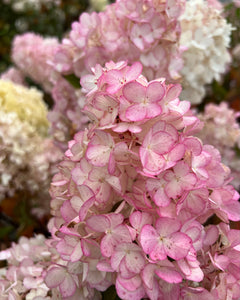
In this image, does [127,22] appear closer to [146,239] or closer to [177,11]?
[177,11]

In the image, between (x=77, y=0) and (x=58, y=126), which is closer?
(x=58, y=126)

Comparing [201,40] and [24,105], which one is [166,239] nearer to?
[201,40]

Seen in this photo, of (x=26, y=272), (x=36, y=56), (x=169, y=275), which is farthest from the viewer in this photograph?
(x=36, y=56)

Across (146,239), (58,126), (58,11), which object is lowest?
(58,11)

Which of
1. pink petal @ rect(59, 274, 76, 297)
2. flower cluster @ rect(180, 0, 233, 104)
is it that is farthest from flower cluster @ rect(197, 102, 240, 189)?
pink petal @ rect(59, 274, 76, 297)

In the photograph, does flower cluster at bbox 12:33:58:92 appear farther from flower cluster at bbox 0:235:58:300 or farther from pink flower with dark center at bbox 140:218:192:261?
pink flower with dark center at bbox 140:218:192:261

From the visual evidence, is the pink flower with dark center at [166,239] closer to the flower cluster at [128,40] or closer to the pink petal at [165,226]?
the pink petal at [165,226]

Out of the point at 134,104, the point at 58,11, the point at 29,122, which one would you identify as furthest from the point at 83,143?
the point at 58,11

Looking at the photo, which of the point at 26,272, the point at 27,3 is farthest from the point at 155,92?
the point at 27,3
